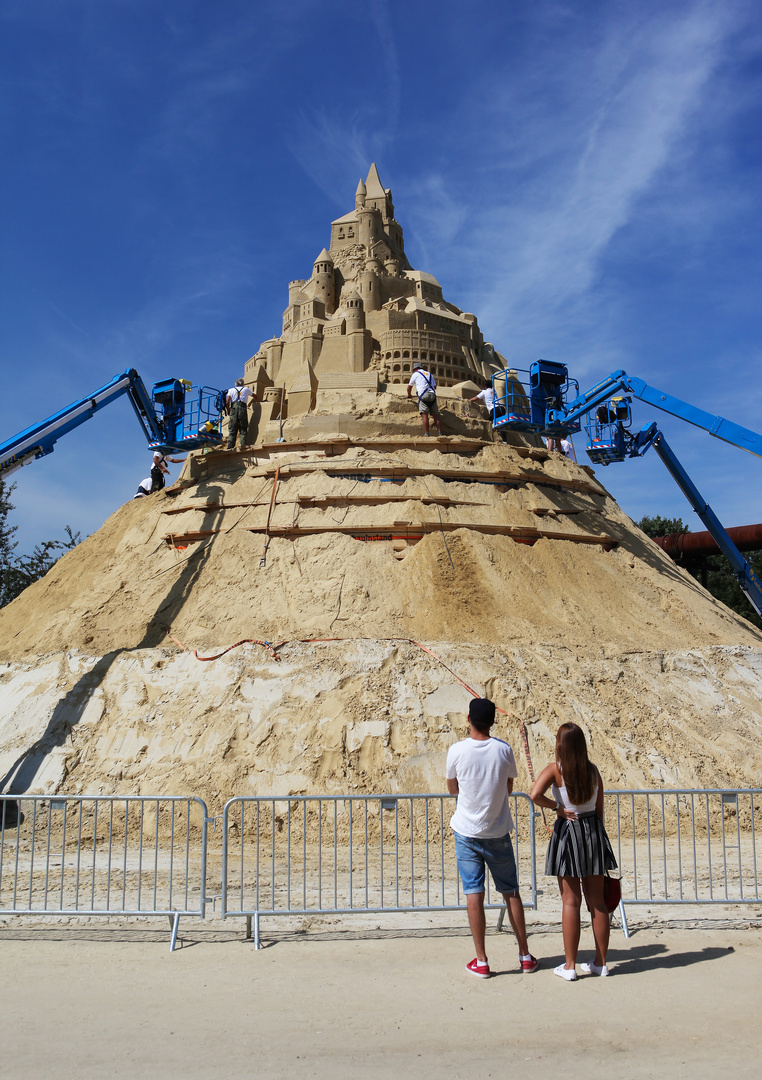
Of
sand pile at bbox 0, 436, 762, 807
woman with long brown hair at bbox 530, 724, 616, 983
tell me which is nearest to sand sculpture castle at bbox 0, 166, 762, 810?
sand pile at bbox 0, 436, 762, 807

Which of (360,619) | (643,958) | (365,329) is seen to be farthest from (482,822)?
(365,329)

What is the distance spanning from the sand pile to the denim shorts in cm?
556

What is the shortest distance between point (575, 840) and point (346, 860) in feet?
17.3

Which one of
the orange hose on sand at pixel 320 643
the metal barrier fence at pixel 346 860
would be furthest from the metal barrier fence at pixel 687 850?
the orange hose on sand at pixel 320 643

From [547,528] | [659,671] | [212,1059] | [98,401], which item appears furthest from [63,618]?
[212,1059]

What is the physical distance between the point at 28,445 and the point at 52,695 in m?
5.32

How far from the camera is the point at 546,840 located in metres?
11.0

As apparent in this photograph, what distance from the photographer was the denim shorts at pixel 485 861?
5.63 metres

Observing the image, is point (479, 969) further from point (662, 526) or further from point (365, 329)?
point (662, 526)

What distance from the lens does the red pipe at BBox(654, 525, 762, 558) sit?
92.8 feet

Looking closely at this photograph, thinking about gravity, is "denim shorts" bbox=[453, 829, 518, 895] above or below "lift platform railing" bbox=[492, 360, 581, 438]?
below

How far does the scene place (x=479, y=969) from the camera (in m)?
5.73

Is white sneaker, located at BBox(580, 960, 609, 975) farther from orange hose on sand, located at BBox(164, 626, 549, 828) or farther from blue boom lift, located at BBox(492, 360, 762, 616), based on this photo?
blue boom lift, located at BBox(492, 360, 762, 616)

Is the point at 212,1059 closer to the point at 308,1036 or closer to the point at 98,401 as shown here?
the point at 308,1036
